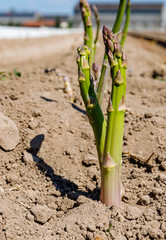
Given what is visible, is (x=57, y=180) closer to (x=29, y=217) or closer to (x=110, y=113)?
(x=29, y=217)

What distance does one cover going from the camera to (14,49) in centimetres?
1255

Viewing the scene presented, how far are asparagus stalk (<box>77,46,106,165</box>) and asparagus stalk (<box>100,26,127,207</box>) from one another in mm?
90

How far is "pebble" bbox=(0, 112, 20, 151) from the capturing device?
256 centimetres

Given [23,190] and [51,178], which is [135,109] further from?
[23,190]

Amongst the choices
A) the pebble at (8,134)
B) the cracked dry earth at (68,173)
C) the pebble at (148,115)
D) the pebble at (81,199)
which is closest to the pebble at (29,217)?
the cracked dry earth at (68,173)

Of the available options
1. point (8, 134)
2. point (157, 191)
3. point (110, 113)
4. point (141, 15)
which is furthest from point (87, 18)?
point (141, 15)

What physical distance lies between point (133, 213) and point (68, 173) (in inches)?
26.6

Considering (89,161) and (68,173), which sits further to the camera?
(89,161)

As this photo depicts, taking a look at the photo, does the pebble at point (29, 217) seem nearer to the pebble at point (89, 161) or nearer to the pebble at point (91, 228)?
the pebble at point (91, 228)

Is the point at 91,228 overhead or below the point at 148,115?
below

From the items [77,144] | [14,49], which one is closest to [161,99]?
[77,144]

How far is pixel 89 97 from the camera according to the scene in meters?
1.95

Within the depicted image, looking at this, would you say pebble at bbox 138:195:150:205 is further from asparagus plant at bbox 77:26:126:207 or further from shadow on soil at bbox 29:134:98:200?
shadow on soil at bbox 29:134:98:200

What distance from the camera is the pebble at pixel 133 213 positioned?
79.2 inches
